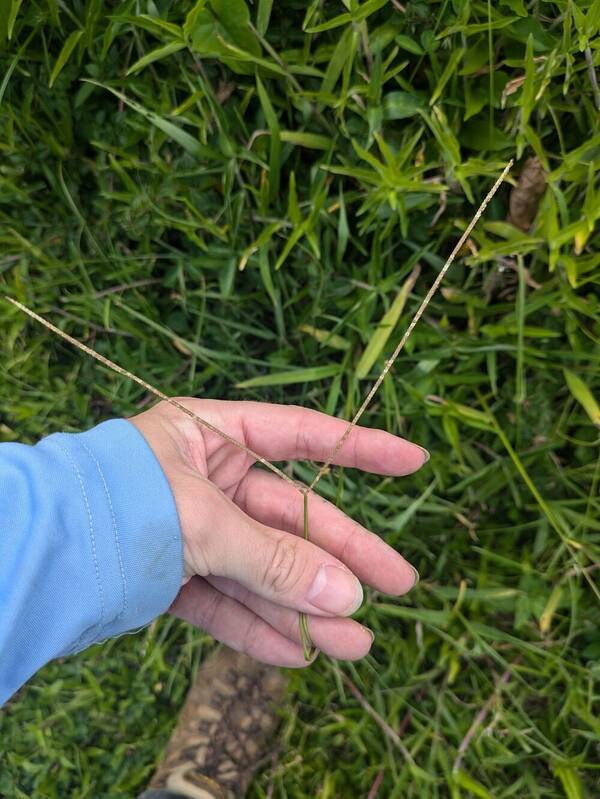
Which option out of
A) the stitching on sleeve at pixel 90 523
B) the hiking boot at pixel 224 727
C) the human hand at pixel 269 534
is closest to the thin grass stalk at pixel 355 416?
the human hand at pixel 269 534

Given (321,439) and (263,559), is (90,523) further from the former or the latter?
(321,439)

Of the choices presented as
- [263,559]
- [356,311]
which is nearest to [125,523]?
[263,559]

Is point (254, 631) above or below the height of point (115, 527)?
below

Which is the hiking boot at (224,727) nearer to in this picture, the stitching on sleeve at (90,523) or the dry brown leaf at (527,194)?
the stitching on sleeve at (90,523)

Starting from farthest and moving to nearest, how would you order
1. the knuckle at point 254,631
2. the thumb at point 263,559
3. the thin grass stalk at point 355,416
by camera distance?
the knuckle at point 254,631 < the thumb at point 263,559 < the thin grass stalk at point 355,416

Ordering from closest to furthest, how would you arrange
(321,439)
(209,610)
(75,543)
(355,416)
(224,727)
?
(75,543) → (355,416) → (321,439) → (209,610) → (224,727)
